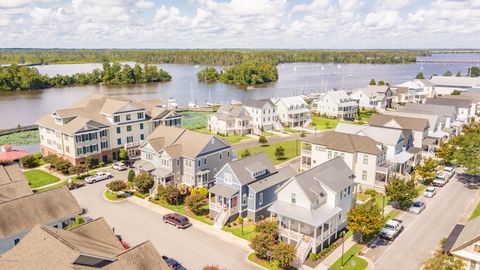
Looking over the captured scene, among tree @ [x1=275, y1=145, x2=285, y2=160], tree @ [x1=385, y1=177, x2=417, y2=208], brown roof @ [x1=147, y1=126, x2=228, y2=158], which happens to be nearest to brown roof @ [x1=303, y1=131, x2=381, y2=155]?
tree @ [x1=385, y1=177, x2=417, y2=208]

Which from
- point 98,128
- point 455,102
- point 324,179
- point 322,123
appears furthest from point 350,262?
point 455,102

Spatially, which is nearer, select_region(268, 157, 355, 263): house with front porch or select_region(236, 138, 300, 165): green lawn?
select_region(268, 157, 355, 263): house with front porch

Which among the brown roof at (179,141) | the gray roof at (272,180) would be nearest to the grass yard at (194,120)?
the brown roof at (179,141)

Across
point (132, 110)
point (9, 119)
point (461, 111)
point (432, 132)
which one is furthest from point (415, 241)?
point (9, 119)

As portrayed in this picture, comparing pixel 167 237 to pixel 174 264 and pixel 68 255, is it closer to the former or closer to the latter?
pixel 174 264

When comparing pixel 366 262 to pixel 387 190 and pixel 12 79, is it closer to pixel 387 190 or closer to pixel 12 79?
pixel 387 190

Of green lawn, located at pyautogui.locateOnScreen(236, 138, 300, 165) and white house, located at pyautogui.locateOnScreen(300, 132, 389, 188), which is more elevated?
white house, located at pyautogui.locateOnScreen(300, 132, 389, 188)

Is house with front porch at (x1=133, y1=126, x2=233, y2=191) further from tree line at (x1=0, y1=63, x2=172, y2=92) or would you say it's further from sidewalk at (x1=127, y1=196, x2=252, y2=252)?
tree line at (x1=0, y1=63, x2=172, y2=92)
